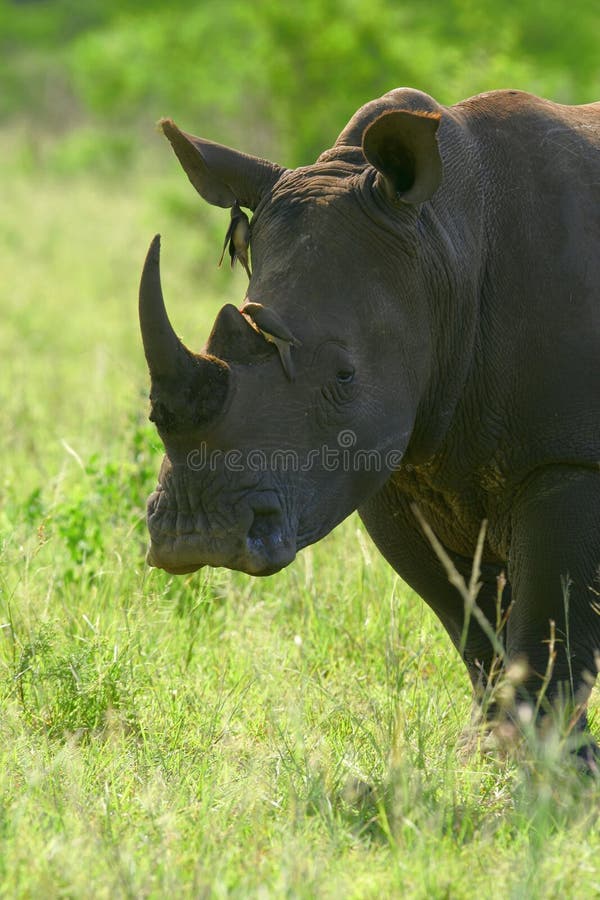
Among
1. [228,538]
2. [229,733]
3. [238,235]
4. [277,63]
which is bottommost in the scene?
[229,733]

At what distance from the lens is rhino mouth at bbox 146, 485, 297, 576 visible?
376cm

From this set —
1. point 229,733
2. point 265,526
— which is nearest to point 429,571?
point 229,733

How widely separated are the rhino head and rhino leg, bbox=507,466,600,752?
1.29 ft

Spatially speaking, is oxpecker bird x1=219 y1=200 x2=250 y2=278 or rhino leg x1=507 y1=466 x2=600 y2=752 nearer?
rhino leg x1=507 y1=466 x2=600 y2=752

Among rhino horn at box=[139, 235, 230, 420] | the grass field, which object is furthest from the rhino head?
the grass field

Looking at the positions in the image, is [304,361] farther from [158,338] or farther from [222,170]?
[222,170]

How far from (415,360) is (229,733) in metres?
1.32

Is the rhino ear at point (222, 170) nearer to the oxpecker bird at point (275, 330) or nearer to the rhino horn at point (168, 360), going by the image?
the oxpecker bird at point (275, 330)

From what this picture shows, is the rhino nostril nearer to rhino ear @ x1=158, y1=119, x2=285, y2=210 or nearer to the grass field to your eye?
the grass field

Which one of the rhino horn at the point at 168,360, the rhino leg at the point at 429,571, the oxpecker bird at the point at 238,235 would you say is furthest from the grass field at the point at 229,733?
the oxpecker bird at the point at 238,235

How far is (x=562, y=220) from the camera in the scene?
4.32 meters

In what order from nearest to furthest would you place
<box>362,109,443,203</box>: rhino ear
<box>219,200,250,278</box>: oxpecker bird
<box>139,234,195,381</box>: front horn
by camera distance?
<box>139,234,195,381</box>: front horn → <box>362,109,443,203</box>: rhino ear → <box>219,200,250,278</box>: oxpecker bird

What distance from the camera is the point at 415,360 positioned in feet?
13.7

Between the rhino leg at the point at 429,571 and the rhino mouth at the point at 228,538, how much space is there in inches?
40.4
